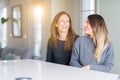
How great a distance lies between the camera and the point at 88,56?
1.85 m

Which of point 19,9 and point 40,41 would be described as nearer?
point 40,41

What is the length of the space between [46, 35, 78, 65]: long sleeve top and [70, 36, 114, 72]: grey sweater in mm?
240

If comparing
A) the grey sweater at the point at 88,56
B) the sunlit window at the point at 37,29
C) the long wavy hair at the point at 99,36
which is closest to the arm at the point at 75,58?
the grey sweater at the point at 88,56

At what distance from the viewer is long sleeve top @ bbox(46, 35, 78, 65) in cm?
213

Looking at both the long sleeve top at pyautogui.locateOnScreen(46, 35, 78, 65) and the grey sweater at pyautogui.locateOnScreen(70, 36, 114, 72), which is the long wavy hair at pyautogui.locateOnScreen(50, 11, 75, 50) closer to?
the long sleeve top at pyautogui.locateOnScreen(46, 35, 78, 65)

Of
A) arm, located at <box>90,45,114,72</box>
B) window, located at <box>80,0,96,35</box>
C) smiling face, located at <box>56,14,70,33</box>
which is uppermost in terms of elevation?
window, located at <box>80,0,96,35</box>

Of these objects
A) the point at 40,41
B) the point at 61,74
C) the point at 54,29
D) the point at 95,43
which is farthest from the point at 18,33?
the point at 61,74

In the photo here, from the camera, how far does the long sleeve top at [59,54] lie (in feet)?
6.98

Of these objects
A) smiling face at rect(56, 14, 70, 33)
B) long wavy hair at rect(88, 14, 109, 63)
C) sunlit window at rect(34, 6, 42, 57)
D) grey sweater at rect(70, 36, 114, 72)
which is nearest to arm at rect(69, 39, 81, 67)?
grey sweater at rect(70, 36, 114, 72)

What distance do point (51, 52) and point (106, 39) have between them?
0.60 m

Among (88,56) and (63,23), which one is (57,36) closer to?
(63,23)

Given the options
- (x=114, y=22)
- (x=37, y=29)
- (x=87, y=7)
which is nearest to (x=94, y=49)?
(x=114, y=22)

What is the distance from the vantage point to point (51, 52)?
2.20 m

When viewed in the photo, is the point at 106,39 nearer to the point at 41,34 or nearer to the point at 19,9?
the point at 41,34
